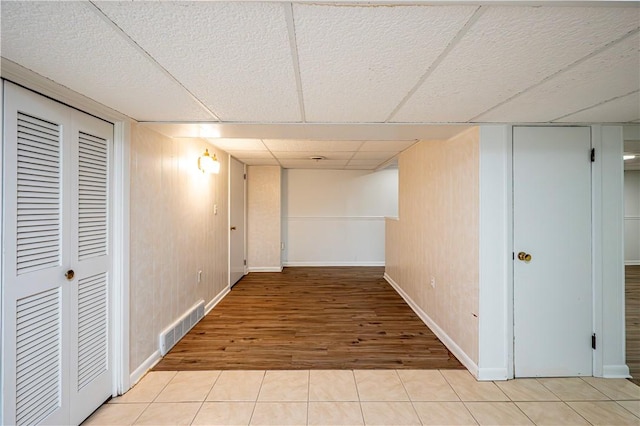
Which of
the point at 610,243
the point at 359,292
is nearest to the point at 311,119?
the point at 610,243

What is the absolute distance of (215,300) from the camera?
12.5 ft

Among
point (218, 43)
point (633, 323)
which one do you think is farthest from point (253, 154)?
point (633, 323)

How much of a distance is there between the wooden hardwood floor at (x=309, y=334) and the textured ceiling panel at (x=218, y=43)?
220cm

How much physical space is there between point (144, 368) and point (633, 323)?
17.3 ft

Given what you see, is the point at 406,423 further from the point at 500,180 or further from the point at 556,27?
the point at 556,27

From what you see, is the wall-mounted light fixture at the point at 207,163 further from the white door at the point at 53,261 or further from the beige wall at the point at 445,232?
the beige wall at the point at 445,232

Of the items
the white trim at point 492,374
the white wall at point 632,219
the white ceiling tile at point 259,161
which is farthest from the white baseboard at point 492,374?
the white wall at point 632,219

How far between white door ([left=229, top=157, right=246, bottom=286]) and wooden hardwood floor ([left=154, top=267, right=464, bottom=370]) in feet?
1.52

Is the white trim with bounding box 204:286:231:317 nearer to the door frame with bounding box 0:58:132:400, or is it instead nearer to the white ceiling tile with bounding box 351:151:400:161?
the door frame with bounding box 0:58:132:400

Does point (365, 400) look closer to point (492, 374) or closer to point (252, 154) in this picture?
point (492, 374)

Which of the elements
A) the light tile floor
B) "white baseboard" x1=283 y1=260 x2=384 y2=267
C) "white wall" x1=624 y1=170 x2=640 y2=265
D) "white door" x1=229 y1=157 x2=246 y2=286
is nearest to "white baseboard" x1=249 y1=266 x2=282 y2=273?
"white door" x1=229 y1=157 x2=246 y2=286

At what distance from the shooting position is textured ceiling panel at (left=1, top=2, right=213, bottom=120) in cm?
94

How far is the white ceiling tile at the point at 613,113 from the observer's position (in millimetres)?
1697

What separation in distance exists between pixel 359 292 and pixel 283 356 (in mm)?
2172
